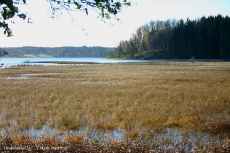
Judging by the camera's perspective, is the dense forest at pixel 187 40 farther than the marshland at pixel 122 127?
Result: Yes

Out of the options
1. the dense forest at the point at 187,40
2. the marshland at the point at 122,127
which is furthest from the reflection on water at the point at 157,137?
the dense forest at the point at 187,40

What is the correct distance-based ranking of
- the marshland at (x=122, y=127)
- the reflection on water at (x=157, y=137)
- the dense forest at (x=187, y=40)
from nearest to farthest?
the marshland at (x=122, y=127)
the reflection on water at (x=157, y=137)
the dense forest at (x=187, y=40)

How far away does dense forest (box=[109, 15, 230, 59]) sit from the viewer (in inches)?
4245

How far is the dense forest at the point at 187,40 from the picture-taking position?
107812 millimetres

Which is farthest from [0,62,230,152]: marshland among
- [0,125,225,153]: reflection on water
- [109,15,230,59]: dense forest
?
[109,15,230,59]: dense forest

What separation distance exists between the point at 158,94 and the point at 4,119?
40.7 feet

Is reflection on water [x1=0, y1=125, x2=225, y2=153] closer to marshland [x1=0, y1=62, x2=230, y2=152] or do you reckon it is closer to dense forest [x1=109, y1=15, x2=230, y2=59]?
marshland [x1=0, y1=62, x2=230, y2=152]

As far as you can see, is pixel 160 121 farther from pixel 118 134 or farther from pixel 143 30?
pixel 143 30

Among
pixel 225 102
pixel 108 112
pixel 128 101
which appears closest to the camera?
pixel 108 112

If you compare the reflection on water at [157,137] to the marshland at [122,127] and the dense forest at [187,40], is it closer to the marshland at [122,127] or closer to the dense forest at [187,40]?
the marshland at [122,127]

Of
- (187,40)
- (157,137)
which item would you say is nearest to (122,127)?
(157,137)

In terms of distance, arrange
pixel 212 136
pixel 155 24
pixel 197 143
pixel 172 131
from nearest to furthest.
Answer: pixel 197 143
pixel 212 136
pixel 172 131
pixel 155 24

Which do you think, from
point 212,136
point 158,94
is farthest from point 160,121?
point 158,94

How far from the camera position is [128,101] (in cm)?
1688
